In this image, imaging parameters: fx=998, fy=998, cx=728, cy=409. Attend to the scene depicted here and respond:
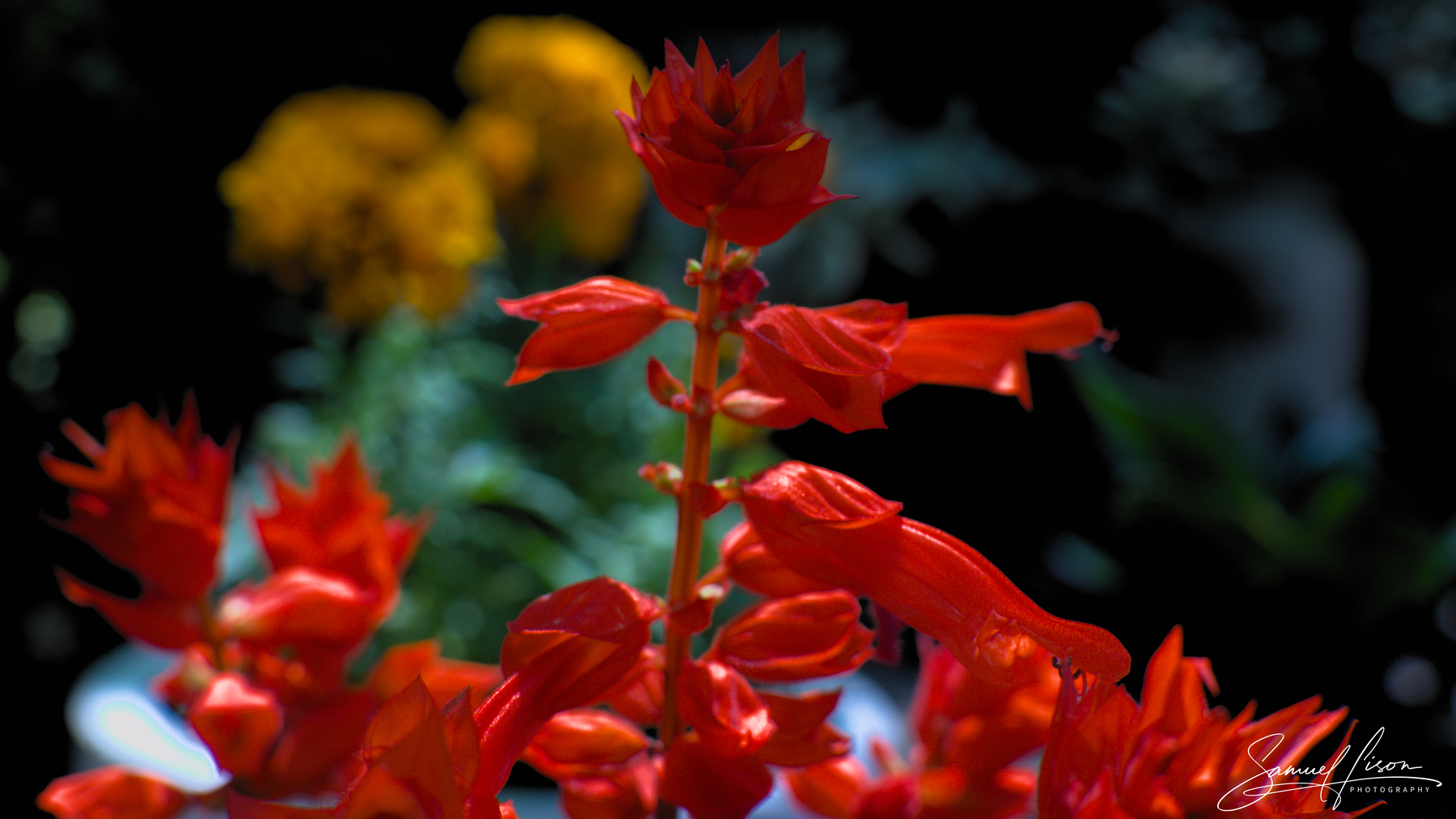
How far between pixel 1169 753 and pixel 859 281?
1.30 meters

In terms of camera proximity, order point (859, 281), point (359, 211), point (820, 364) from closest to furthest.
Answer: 1. point (820, 364)
2. point (359, 211)
3. point (859, 281)

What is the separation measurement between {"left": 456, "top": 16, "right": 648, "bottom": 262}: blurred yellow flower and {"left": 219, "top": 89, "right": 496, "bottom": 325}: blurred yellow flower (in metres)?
0.06

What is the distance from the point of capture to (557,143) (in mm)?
979

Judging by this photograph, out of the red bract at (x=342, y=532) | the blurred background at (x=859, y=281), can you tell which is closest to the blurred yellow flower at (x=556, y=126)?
the blurred background at (x=859, y=281)

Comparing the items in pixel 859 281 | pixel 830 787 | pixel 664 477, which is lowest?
pixel 859 281

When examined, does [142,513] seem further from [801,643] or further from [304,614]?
[801,643]

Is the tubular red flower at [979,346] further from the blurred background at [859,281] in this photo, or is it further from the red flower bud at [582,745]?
the blurred background at [859,281]

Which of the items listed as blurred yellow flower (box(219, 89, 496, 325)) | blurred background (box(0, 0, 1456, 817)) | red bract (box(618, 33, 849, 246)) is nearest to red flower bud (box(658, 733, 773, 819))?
red bract (box(618, 33, 849, 246))

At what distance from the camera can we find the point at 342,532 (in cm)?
32

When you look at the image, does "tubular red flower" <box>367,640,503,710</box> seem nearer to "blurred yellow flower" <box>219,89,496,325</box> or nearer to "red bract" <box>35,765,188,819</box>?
"red bract" <box>35,765,188,819</box>

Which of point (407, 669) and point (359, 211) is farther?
point (359, 211)

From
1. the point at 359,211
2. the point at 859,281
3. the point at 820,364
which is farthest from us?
the point at 859,281

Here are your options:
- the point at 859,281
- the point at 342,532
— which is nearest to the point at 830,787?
the point at 342,532

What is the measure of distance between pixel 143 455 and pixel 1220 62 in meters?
1.33
